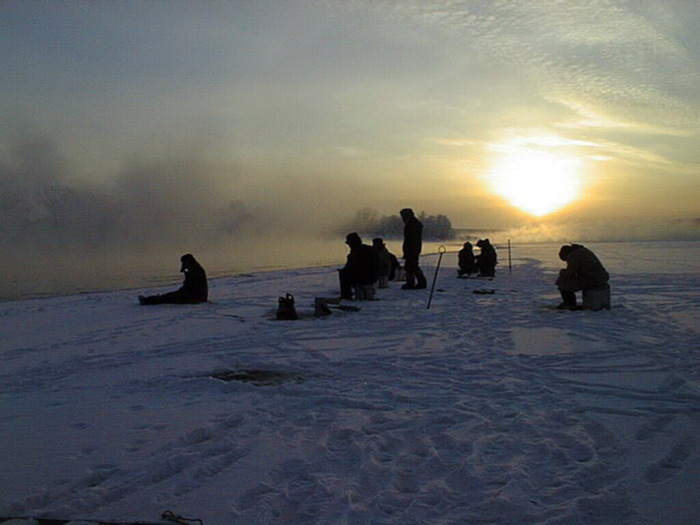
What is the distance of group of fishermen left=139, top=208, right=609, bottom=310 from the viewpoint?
437 inches

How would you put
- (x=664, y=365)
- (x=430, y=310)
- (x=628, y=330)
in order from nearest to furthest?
1. (x=664, y=365)
2. (x=628, y=330)
3. (x=430, y=310)

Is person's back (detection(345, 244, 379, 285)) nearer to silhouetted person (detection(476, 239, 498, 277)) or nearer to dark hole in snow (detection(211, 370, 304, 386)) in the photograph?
dark hole in snow (detection(211, 370, 304, 386))

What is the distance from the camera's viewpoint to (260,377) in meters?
6.66

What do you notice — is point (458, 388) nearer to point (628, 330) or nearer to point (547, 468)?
point (547, 468)

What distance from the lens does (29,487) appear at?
372 cm

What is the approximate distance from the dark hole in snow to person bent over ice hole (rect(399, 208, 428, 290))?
348 inches

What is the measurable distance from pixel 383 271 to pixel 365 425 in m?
11.6

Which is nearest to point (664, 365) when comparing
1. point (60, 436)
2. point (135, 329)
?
point (60, 436)

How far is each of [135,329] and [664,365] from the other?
29.2 ft

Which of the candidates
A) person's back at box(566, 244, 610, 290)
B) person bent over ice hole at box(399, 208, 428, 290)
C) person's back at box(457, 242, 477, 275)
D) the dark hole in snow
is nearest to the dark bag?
the dark hole in snow

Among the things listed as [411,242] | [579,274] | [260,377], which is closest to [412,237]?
[411,242]

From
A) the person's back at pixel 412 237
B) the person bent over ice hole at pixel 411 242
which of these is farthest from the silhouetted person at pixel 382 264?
the person's back at pixel 412 237

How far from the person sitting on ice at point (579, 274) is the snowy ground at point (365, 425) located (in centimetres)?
124

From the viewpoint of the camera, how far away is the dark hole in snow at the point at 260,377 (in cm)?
645
